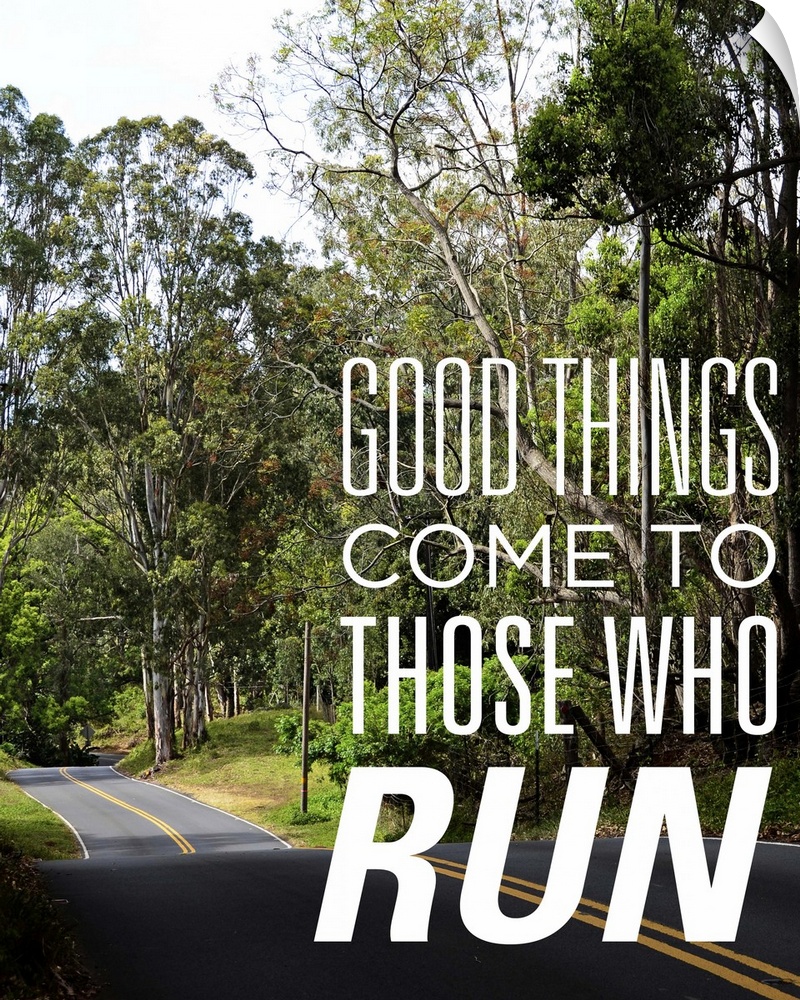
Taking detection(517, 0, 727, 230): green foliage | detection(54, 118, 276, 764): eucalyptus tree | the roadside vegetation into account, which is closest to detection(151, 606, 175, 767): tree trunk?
detection(54, 118, 276, 764): eucalyptus tree

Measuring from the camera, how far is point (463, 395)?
1858 centimetres

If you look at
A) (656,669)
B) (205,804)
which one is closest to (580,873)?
(656,669)

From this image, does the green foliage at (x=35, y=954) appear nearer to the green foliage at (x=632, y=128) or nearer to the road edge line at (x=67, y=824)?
the green foliage at (x=632, y=128)

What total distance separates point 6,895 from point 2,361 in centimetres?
2731

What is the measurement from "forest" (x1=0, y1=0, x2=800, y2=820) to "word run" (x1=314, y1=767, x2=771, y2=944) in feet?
8.55

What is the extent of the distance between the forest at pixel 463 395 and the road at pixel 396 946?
17.2ft

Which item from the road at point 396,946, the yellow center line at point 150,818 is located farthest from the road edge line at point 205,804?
the road at point 396,946

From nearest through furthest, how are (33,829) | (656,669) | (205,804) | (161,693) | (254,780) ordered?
1. (656,669)
2. (33,829)
3. (205,804)
4. (254,780)
5. (161,693)

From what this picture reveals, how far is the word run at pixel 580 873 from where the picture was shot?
7.50 meters

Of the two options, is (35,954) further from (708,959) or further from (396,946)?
(708,959)

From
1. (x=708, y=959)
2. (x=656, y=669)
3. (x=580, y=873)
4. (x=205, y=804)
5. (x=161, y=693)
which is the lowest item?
(x=205, y=804)

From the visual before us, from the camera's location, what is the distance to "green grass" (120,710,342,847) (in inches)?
1209

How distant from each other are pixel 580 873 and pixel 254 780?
30.5m

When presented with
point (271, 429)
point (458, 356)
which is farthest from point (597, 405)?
point (271, 429)
